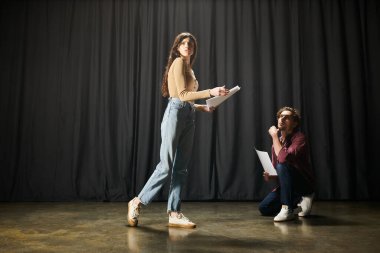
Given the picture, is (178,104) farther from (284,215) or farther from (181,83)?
(284,215)

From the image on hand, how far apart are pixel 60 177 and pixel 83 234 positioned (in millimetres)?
2145

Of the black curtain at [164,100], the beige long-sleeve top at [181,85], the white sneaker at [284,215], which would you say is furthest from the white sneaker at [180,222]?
the black curtain at [164,100]

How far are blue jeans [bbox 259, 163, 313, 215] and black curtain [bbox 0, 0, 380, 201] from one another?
3.94 feet

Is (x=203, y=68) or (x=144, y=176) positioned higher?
(x=203, y=68)

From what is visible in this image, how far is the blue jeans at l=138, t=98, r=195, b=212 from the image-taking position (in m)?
2.22

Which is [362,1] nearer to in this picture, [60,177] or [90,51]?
[90,51]

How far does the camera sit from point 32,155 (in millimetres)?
4129

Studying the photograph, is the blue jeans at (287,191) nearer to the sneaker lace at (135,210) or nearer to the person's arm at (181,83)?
the person's arm at (181,83)

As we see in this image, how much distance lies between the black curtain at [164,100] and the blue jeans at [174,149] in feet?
5.76

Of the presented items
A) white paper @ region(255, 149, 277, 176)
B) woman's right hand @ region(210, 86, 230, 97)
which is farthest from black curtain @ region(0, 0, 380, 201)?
woman's right hand @ region(210, 86, 230, 97)

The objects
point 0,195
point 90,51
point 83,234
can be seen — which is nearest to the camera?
point 83,234

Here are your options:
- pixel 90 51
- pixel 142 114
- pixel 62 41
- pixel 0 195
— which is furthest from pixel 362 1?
pixel 0 195

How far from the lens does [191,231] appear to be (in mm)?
2182

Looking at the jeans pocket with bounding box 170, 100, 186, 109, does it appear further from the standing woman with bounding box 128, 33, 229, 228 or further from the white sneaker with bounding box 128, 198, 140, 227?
the white sneaker with bounding box 128, 198, 140, 227
